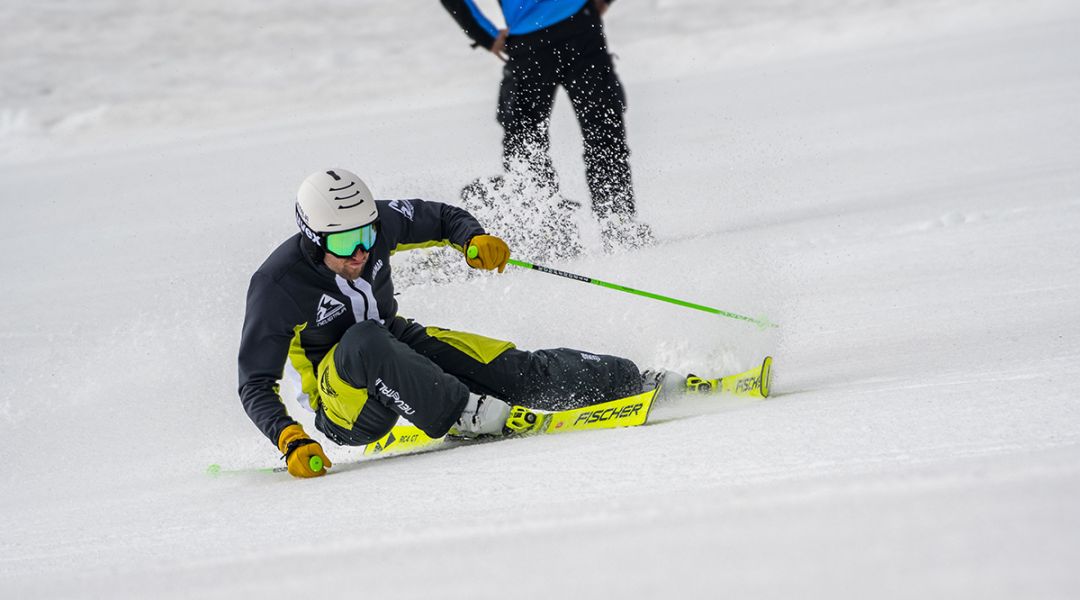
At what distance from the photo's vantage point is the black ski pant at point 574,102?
20.4 ft

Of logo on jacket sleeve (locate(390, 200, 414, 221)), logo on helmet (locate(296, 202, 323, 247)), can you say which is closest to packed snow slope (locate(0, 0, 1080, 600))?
logo on helmet (locate(296, 202, 323, 247))

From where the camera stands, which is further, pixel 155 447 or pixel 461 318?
pixel 461 318

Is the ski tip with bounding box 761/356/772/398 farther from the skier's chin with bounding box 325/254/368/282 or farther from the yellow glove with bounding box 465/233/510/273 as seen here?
the skier's chin with bounding box 325/254/368/282

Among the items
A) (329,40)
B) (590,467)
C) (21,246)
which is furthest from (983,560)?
(329,40)

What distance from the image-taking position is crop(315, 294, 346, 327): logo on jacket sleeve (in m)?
3.53

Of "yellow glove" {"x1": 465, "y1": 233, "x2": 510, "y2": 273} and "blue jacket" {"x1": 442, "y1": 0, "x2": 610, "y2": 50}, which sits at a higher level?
"blue jacket" {"x1": 442, "y1": 0, "x2": 610, "y2": 50}

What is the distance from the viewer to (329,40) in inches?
1025

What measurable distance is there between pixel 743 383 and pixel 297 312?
4.65 ft

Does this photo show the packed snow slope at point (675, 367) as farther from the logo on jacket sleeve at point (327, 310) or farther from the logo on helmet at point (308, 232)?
the logo on helmet at point (308, 232)

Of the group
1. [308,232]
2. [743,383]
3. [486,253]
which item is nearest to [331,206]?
[308,232]

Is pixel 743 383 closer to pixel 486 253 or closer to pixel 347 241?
pixel 486 253

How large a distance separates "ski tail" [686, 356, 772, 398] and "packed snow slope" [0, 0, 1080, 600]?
3.9 inches

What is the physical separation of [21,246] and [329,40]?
A: 56.0 feet

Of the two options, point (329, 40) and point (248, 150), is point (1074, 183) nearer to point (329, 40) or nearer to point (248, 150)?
point (248, 150)
